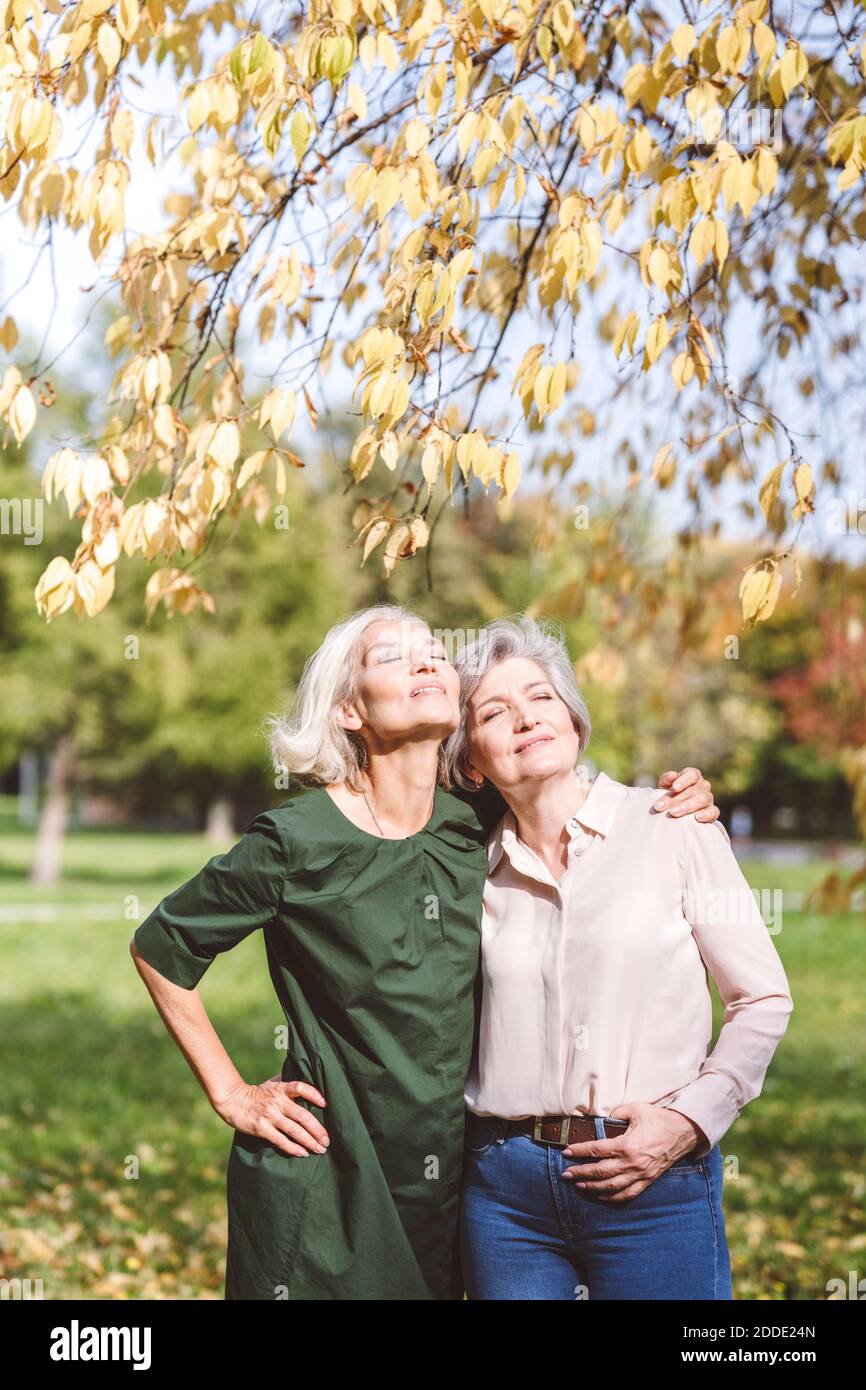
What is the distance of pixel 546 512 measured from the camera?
5738 millimetres

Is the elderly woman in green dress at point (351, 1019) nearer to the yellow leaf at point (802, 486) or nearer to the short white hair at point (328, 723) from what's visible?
the short white hair at point (328, 723)

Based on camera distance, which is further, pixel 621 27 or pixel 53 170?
pixel 621 27

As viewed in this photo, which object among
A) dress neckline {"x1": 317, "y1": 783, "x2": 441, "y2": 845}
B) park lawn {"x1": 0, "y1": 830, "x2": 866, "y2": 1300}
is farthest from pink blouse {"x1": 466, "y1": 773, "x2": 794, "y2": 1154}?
park lawn {"x1": 0, "y1": 830, "x2": 866, "y2": 1300}

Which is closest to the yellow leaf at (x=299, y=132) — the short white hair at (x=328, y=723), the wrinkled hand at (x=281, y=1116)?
the short white hair at (x=328, y=723)

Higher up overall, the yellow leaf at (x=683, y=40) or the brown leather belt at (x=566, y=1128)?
the yellow leaf at (x=683, y=40)

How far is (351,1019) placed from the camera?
2602 mm

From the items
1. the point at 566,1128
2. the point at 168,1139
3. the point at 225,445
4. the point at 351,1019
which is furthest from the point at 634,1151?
the point at 168,1139

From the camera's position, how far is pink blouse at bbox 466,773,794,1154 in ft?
8.29

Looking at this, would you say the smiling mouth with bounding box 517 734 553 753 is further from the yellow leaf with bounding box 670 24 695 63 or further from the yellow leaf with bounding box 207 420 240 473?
the yellow leaf with bounding box 670 24 695 63

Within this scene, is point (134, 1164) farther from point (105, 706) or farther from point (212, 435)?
point (105, 706)

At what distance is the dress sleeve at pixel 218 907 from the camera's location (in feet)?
8.55

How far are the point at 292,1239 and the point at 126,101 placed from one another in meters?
2.68

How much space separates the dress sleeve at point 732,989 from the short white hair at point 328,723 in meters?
0.78

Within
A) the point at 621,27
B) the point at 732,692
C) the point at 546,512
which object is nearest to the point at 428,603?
the point at 732,692
